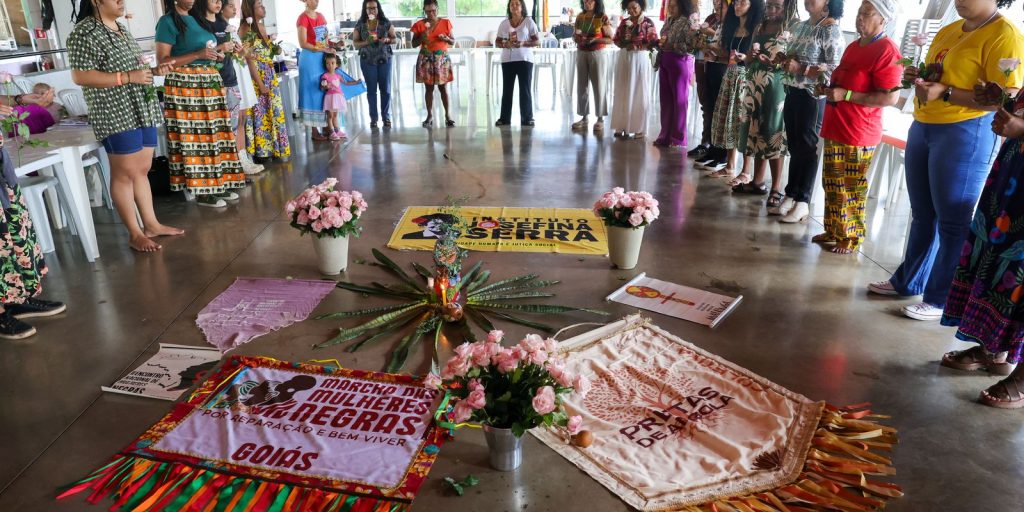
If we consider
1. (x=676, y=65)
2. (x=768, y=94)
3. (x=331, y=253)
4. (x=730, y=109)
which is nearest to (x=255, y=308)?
(x=331, y=253)

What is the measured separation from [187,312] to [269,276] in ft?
1.84

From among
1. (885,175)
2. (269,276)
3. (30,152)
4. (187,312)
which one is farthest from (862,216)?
(30,152)

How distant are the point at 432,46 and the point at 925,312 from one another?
6.27 meters

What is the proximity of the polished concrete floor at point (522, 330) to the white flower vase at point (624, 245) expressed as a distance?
68mm

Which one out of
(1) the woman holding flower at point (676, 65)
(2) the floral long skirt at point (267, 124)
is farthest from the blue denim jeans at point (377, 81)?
(1) the woman holding flower at point (676, 65)

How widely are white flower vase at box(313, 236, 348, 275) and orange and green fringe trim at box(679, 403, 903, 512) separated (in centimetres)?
252

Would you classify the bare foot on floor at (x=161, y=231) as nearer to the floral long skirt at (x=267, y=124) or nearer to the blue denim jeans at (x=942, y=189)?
the floral long skirt at (x=267, y=124)

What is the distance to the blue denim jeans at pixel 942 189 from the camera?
3084 millimetres

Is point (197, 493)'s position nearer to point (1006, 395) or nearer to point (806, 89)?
point (1006, 395)

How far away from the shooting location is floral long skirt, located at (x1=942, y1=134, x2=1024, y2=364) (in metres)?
2.54

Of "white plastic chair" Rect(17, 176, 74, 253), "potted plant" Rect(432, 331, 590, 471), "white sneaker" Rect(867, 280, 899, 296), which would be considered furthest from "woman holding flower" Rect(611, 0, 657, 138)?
"potted plant" Rect(432, 331, 590, 471)

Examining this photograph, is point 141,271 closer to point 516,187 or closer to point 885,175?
point 516,187

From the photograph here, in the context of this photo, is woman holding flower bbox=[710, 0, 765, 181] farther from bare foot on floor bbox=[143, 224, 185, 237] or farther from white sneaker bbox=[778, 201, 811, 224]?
bare foot on floor bbox=[143, 224, 185, 237]

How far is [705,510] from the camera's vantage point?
212 cm
